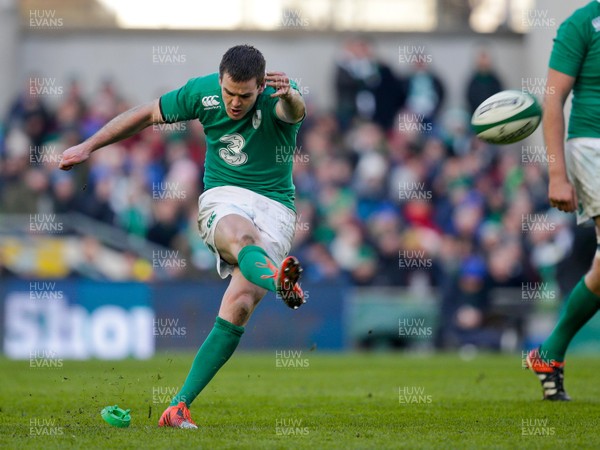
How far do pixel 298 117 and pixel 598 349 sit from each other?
1092cm

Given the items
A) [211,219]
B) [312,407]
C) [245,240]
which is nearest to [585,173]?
[245,240]

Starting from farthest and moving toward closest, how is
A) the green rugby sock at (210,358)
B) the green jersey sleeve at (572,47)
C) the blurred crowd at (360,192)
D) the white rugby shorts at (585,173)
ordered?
the blurred crowd at (360,192), the white rugby shorts at (585,173), the green jersey sleeve at (572,47), the green rugby sock at (210,358)

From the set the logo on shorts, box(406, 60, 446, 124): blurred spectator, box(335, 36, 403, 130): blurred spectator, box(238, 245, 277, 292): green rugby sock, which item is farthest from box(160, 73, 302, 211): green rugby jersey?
box(406, 60, 446, 124): blurred spectator

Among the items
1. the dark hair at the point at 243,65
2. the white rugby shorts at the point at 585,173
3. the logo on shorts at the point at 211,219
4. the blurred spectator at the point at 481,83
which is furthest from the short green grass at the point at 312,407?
the blurred spectator at the point at 481,83

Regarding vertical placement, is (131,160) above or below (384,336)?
above

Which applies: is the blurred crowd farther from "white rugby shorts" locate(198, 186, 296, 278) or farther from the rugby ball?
"white rugby shorts" locate(198, 186, 296, 278)

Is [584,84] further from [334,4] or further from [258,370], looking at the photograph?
[334,4]

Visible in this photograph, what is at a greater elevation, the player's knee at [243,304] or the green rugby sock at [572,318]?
the player's knee at [243,304]

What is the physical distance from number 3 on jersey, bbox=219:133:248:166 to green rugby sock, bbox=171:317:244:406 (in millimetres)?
1022

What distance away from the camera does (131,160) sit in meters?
18.7

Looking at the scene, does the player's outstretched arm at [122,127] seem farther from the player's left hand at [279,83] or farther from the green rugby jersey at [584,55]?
the green rugby jersey at [584,55]

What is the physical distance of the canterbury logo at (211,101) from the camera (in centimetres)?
728

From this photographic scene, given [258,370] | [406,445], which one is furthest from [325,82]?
[406,445]

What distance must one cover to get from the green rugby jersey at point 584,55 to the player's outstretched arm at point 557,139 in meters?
0.09
